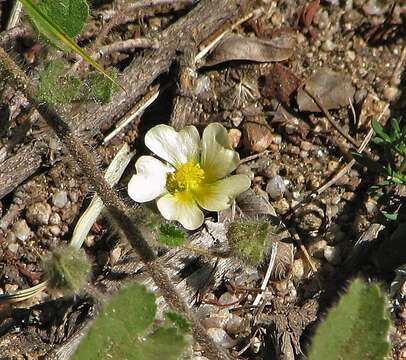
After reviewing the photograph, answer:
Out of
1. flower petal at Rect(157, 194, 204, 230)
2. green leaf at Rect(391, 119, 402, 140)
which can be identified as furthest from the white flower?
green leaf at Rect(391, 119, 402, 140)

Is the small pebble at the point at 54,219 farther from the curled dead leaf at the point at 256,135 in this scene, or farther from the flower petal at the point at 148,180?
the curled dead leaf at the point at 256,135

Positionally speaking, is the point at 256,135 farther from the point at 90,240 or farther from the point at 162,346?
the point at 162,346

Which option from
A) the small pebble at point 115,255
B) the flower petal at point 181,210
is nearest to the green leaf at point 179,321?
the flower petal at point 181,210

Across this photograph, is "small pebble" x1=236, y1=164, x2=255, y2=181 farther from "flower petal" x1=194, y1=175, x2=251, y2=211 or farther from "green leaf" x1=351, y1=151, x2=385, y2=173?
"green leaf" x1=351, y1=151, x2=385, y2=173

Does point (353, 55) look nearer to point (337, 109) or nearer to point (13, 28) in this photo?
point (337, 109)


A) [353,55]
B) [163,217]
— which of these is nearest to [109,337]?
[163,217]
